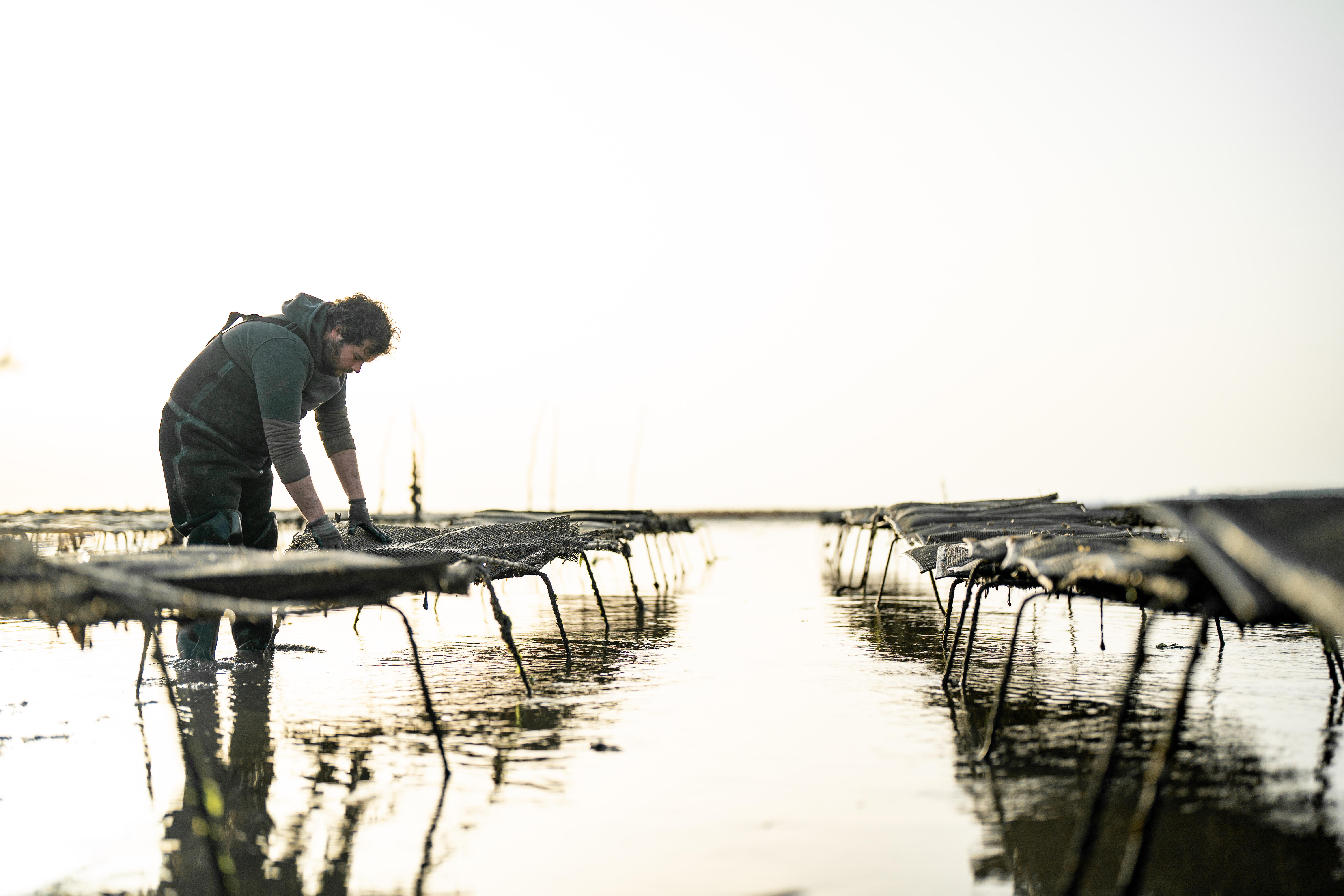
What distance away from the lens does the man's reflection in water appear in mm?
2293

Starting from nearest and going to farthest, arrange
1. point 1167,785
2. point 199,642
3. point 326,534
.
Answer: point 1167,785 → point 326,534 → point 199,642

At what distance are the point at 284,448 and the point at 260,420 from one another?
58 cm

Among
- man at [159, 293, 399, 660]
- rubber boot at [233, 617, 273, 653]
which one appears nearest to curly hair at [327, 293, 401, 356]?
man at [159, 293, 399, 660]

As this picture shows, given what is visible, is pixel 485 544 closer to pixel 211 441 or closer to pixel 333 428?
pixel 333 428

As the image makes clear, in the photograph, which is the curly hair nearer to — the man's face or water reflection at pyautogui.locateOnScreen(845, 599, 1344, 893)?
the man's face

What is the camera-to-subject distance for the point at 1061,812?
9.05 ft

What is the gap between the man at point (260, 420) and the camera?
436cm

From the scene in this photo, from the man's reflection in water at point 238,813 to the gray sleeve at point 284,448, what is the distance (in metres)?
0.99

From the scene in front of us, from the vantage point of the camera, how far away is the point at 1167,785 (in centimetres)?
300

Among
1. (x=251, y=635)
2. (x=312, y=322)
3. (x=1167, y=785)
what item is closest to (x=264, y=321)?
(x=312, y=322)

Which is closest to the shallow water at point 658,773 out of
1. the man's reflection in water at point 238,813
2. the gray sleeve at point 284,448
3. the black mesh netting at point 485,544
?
the man's reflection in water at point 238,813

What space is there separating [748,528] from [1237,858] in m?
33.3

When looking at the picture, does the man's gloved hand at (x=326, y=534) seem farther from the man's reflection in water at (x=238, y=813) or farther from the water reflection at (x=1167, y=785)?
the water reflection at (x=1167, y=785)

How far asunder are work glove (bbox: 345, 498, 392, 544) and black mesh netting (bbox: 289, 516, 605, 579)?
33 mm
